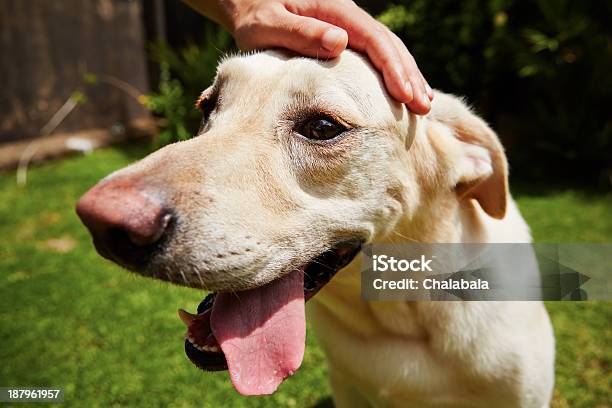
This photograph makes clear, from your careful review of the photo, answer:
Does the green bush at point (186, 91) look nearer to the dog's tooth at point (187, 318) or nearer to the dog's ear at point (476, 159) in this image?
the dog's ear at point (476, 159)

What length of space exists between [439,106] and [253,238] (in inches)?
42.7

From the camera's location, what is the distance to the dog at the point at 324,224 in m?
1.62

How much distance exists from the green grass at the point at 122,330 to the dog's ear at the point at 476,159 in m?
1.65

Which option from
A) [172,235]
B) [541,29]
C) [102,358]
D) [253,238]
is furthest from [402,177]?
[541,29]

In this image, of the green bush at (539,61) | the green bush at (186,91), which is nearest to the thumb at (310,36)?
the green bush at (539,61)

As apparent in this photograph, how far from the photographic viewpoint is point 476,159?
2254 millimetres

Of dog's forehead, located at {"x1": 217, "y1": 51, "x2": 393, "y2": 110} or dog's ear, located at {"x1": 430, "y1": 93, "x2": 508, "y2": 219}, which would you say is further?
dog's ear, located at {"x1": 430, "y1": 93, "x2": 508, "y2": 219}

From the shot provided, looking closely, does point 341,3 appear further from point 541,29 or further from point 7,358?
point 541,29

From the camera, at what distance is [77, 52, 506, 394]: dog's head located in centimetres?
155

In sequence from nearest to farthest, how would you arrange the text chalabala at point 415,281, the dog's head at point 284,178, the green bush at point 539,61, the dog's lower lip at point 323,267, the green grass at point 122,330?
the dog's head at point 284,178 → the dog's lower lip at point 323,267 → the text chalabala at point 415,281 → the green grass at point 122,330 → the green bush at point 539,61

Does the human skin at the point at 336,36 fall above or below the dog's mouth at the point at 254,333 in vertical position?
above

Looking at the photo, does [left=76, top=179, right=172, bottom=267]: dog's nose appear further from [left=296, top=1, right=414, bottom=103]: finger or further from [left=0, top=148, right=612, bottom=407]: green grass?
[left=0, top=148, right=612, bottom=407]: green grass

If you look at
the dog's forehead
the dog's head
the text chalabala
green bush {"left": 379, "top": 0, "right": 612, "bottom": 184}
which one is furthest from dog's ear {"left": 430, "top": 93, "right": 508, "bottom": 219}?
green bush {"left": 379, "top": 0, "right": 612, "bottom": 184}

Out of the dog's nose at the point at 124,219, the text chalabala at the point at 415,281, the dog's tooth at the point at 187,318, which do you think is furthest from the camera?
the text chalabala at the point at 415,281
